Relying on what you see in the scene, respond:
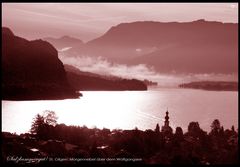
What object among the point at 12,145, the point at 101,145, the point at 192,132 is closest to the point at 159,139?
the point at 101,145

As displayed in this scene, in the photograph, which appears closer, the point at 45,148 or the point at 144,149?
the point at 45,148

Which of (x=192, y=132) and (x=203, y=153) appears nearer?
(x=203, y=153)

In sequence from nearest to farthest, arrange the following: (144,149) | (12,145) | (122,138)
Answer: (12,145) < (144,149) < (122,138)

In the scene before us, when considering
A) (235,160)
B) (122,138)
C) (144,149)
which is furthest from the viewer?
(122,138)

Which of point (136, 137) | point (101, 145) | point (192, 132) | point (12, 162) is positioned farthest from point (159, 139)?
point (12, 162)

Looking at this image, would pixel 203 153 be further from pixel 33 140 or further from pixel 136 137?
A: pixel 33 140

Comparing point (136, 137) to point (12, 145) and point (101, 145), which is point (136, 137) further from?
point (12, 145)

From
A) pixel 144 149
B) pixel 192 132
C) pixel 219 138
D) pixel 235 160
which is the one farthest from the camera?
pixel 192 132

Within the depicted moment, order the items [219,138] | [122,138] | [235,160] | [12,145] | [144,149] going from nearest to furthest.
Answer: [235,160] → [12,145] → [144,149] → [122,138] → [219,138]
